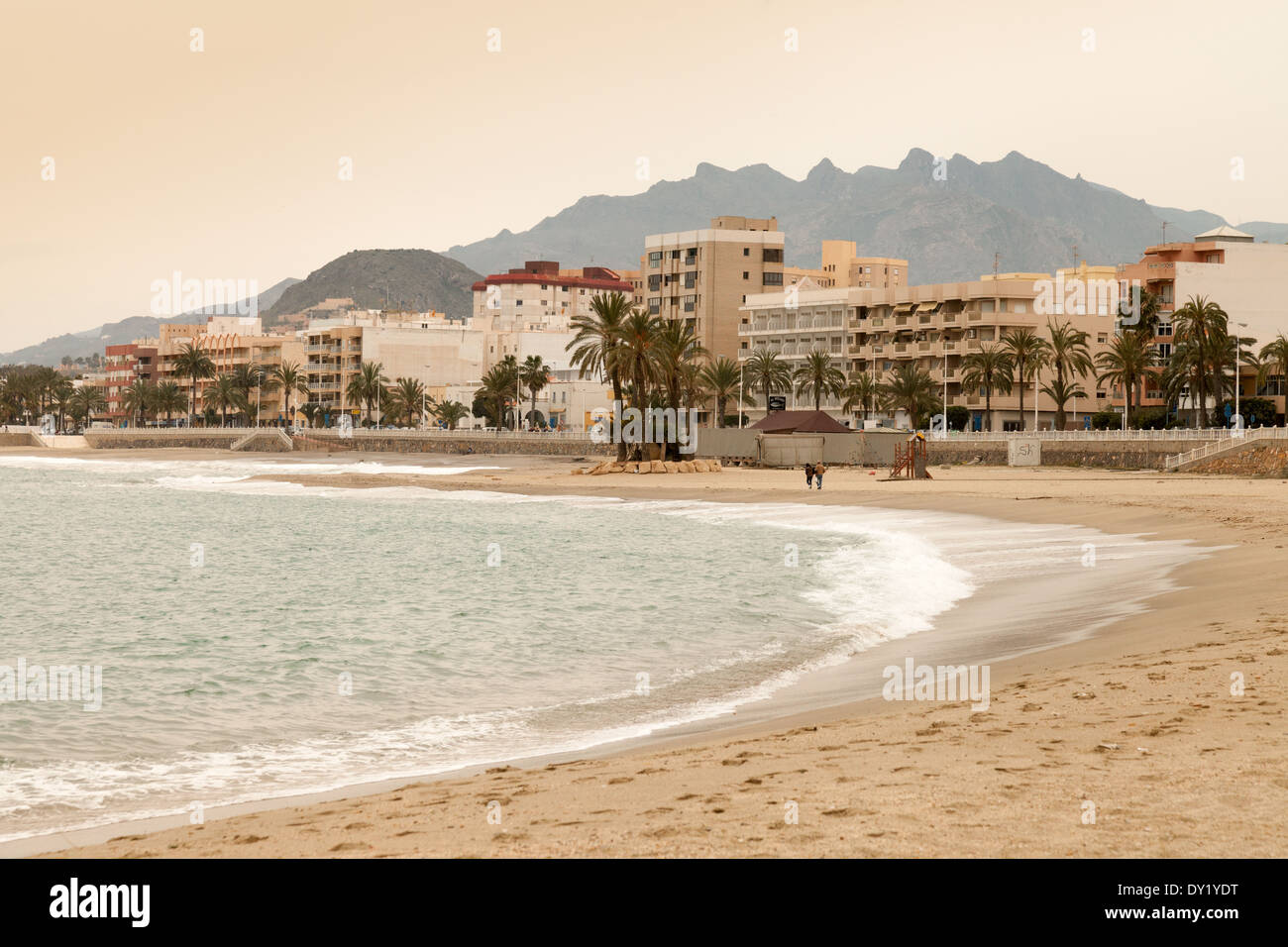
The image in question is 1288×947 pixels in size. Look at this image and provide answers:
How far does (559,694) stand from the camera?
51.2 ft

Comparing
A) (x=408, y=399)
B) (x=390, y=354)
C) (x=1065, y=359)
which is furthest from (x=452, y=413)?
(x=1065, y=359)

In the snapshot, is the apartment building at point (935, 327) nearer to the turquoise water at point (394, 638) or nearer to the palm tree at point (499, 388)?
the palm tree at point (499, 388)

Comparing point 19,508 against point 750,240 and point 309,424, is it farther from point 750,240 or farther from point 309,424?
point 309,424

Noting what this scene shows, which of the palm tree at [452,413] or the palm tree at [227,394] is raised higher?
the palm tree at [227,394]

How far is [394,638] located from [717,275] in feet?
441

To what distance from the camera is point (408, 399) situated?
173 m

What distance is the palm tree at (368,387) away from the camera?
17225cm

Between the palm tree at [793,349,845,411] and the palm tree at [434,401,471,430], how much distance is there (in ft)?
167

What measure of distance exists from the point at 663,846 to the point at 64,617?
21.2m

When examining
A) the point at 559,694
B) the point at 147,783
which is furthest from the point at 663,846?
the point at 559,694

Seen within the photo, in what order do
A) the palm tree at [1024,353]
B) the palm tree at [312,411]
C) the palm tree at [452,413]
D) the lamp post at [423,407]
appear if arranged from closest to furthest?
1. the palm tree at [1024,353]
2. the palm tree at [452,413]
3. the lamp post at [423,407]
4. the palm tree at [312,411]

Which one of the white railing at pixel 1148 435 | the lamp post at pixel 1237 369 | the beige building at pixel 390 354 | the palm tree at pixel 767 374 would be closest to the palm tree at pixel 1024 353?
the lamp post at pixel 1237 369

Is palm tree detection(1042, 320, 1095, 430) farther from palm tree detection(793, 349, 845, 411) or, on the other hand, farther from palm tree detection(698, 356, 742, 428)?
palm tree detection(698, 356, 742, 428)

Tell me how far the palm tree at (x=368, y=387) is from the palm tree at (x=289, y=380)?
31.1 ft
